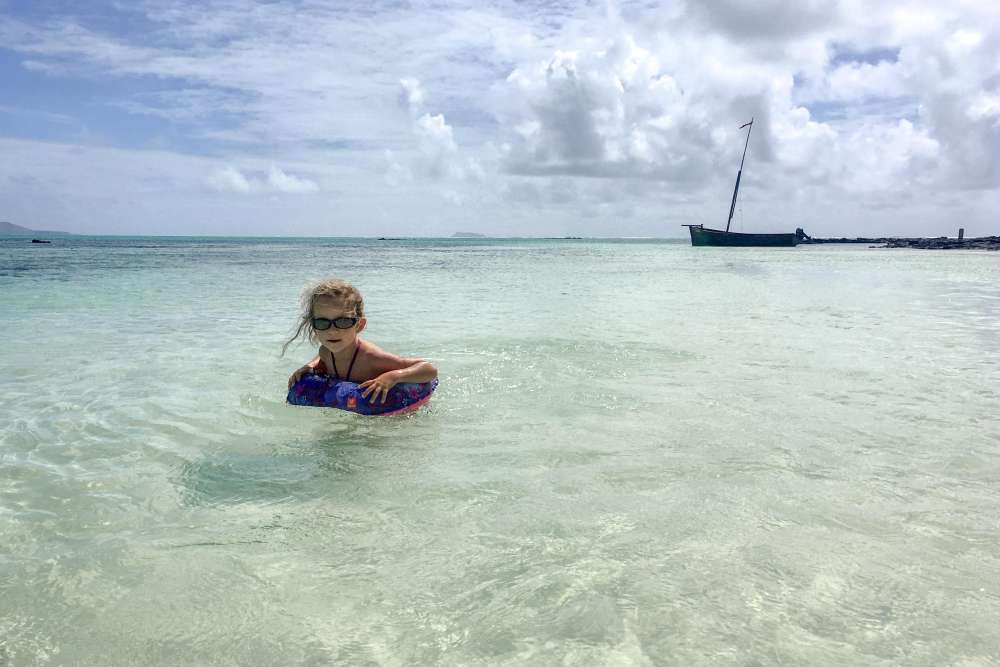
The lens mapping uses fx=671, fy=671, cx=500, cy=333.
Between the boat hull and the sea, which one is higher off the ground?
the boat hull

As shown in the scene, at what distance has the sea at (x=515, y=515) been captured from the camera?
85.7 inches

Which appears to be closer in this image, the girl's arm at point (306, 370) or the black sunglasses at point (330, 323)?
the black sunglasses at point (330, 323)

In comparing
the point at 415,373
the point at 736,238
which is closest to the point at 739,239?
the point at 736,238

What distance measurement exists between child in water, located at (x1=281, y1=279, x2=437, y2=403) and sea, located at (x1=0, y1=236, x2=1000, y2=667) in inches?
12.6

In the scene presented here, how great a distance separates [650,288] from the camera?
60.8 feet

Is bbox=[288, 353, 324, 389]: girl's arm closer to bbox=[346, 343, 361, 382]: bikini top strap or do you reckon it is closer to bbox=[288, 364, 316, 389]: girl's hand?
bbox=[288, 364, 316, 389]: girl's hand

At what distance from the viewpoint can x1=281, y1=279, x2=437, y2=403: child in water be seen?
4.94m

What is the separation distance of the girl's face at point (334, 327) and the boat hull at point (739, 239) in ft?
234

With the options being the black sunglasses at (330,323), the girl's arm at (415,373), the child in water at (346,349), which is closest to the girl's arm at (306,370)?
the child in water at (346,349)

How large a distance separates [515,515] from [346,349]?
2587 millimetres

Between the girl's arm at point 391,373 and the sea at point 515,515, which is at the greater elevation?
→ the girl's arm at point 391,373

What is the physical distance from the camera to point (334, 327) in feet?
16.3

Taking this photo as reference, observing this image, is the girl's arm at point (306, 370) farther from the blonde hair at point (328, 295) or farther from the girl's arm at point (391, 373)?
the girl's arm at point (391, 373)

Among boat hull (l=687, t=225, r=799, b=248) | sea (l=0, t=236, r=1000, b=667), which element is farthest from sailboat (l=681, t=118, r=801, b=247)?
sea (l=0, t=236, r=1000, b=667)
